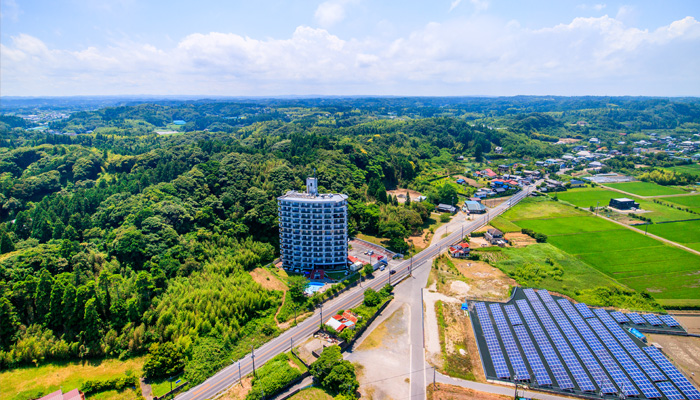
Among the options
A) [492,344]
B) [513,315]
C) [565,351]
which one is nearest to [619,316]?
[565,351]

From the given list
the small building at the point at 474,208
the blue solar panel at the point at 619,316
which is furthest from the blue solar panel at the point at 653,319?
the small building at the point at 474,208

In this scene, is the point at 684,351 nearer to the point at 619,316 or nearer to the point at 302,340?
the point at 619,316

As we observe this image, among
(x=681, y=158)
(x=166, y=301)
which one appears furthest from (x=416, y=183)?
(x=681, y=158)

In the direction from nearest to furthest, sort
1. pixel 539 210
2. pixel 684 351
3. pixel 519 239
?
pixel 684 351 < pixel 519 239 < pixel 539 210

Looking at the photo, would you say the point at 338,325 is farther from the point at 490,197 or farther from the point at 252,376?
the point at 490,197

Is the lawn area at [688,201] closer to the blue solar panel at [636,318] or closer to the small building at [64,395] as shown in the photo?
the blue solar panel at [636,318]

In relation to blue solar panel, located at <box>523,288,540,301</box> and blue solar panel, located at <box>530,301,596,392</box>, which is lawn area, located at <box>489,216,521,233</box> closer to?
blue solar panel, located at <box>523,288,540,301</box>
